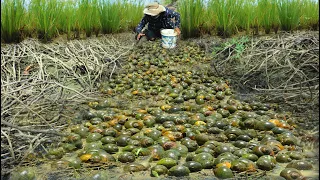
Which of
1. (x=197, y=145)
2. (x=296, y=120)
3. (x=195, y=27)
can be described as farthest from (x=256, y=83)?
(x=195, y=27)

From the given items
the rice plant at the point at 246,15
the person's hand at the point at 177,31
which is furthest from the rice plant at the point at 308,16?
the person's hand at the point at 177,31

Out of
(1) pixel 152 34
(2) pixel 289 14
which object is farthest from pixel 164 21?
(2) pixel 289 14

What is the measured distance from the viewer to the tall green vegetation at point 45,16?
5969 millimetres

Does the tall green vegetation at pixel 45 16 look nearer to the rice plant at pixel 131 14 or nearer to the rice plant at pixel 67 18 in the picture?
the rice plant at pixel 67 18

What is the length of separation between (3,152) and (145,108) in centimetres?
184

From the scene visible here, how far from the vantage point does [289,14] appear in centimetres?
640

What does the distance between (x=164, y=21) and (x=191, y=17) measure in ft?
1.74

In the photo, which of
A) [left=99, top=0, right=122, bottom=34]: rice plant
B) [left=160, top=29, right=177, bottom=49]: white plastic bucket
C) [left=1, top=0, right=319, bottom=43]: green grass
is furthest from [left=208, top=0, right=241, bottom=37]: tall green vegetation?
[left=99, top=0, right=122, bottom=34]: rice plant

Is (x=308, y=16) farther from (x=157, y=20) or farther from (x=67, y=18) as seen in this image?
(x=67, y=18)

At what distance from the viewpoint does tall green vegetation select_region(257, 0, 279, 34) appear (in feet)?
21.3

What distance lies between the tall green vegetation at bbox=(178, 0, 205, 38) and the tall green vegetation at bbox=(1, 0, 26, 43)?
9.99 feet

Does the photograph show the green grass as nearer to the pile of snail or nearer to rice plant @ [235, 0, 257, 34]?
rice plant @ [235, 0, 257, 34]

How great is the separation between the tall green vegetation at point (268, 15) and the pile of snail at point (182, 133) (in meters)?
2.00

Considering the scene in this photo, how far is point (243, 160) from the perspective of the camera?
2.56 m
